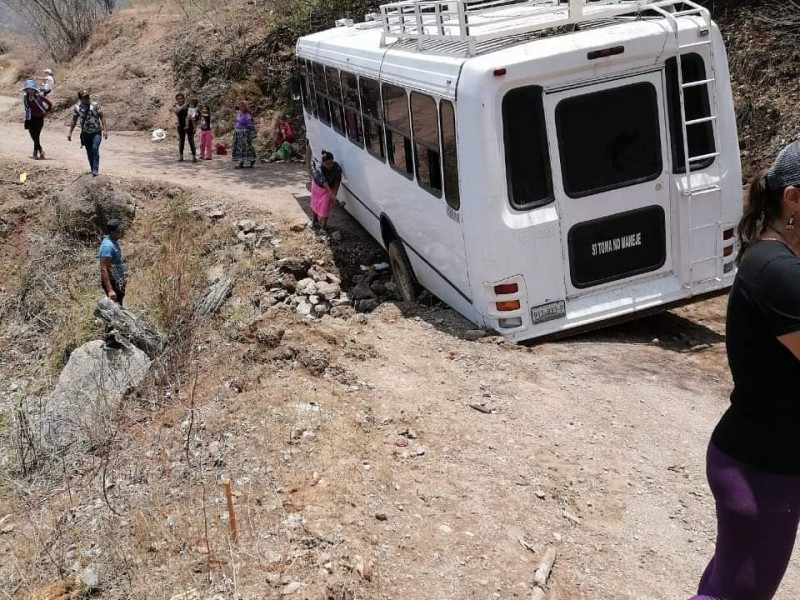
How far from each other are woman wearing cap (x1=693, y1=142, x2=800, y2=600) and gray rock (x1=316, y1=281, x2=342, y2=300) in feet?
24.4

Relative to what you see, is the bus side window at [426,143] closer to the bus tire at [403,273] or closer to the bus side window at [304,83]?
the bus tire at [403,273]

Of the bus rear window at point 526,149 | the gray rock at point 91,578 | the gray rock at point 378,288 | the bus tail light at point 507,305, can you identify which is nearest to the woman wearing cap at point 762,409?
the gray rock at point 91,578

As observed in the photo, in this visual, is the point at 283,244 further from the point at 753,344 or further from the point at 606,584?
the point at 753,344

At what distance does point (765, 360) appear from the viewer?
95.7 inches

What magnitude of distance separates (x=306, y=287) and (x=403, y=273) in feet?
5.12

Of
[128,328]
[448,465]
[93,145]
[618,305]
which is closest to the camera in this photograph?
[448,465]

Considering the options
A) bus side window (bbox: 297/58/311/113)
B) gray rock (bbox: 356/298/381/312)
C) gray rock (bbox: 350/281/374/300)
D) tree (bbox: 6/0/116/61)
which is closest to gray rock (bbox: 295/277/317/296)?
gray rock (bbox: 350/281/374/300)

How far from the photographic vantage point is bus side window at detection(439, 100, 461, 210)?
6578mm

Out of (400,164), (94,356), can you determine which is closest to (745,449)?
(400,164)

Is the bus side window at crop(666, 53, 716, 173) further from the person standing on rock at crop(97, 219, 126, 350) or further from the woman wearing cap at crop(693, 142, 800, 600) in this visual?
the person standing on rock at crop(97, 219, 126, 350)

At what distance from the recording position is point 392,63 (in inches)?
316

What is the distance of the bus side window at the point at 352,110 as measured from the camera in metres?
9.91

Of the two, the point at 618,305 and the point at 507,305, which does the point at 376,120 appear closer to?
the point at 507,305

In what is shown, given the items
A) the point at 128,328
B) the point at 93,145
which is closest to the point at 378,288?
the point at 128,328
